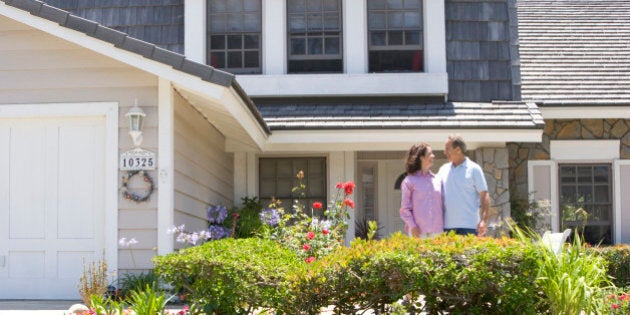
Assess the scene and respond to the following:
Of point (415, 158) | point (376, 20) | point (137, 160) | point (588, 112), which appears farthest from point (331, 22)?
point (415, 158)

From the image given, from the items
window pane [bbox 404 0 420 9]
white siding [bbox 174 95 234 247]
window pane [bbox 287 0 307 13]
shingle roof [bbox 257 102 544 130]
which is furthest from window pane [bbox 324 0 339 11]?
white siding [bbox 174 95 234 247]

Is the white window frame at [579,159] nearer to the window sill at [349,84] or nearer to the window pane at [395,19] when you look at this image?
the window sill at [349,84]

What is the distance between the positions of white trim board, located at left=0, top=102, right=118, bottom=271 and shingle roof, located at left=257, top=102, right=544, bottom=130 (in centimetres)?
269

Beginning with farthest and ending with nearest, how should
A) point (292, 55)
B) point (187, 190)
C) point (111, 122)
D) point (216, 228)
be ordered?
1. point (292, 55)
2. point (216, 228)
3. point (187, 190)
4. point (111, 122)

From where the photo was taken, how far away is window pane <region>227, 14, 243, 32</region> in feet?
41.5

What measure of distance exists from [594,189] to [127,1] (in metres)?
7.35

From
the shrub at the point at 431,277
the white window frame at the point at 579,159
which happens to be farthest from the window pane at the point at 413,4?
the shrub at the point at 431,277

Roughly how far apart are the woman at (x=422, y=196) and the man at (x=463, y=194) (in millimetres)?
84

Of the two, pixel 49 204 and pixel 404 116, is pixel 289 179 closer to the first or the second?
pixel 404 116

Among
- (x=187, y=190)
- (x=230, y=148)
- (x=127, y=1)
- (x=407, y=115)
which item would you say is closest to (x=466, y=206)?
(x=187, y=190)

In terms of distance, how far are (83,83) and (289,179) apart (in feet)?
14.8

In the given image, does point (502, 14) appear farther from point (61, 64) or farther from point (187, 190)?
point (61, 64)

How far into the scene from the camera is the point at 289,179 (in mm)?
13203

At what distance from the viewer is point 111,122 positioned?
30.2 ft
